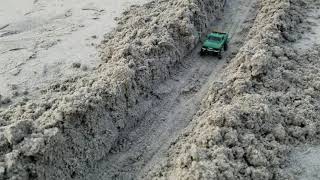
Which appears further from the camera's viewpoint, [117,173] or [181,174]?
[117,173]

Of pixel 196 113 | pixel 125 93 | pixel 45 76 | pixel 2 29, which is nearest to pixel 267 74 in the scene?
pixel 196 113

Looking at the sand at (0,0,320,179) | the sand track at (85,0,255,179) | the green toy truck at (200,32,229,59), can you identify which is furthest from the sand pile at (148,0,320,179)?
the green toy truck at (200,32,229,59)

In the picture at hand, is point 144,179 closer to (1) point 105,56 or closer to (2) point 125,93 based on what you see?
(2) point 125,93

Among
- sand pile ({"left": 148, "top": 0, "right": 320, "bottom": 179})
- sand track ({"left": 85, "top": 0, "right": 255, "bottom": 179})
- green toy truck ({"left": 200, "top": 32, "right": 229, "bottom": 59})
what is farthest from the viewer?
green toy truck ({"left": 200, "top": 32, "right": 229, "bottom": 59})

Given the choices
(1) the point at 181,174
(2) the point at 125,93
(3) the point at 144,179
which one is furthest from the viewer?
Answer: (2) the point at 125,93

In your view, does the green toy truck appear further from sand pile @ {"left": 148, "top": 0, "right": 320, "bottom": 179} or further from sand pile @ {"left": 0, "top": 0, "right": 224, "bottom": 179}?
sand pile @ {"left": 148, "top": 0, "right": 320, "bottom": 179}

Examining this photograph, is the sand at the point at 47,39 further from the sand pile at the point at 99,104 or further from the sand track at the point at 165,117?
the sand track at the point at 165,117

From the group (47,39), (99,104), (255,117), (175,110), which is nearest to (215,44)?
(175,110)
